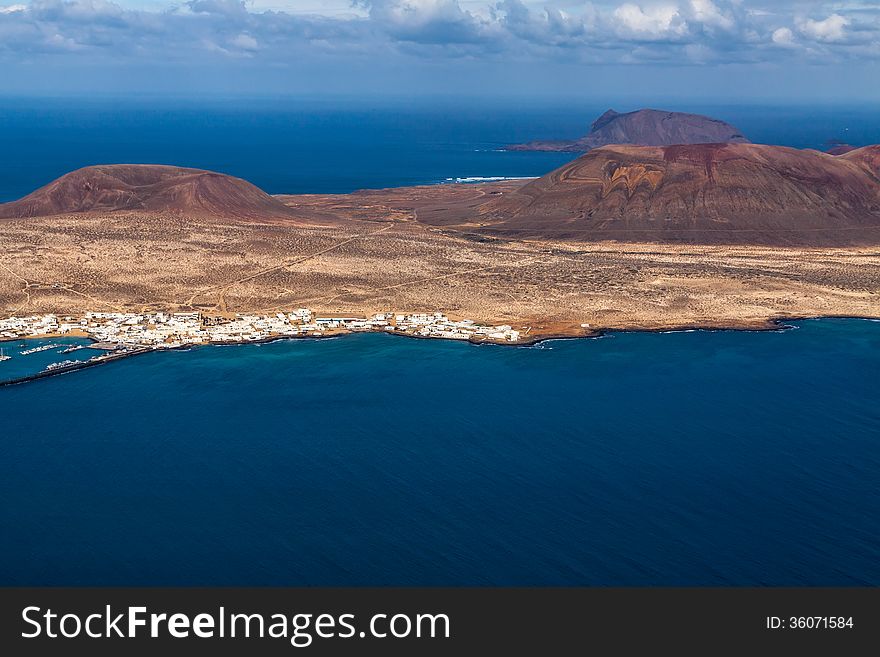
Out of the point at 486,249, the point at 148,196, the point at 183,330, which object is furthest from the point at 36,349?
the point at 148,196

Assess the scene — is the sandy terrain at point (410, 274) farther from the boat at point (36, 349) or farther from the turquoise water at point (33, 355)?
the boat at point (36, 349)

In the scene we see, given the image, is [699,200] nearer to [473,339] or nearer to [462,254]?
[462,254]

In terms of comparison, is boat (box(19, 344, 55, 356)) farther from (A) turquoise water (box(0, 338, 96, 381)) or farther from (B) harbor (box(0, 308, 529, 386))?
(A) turquoise water (box(0, 338, 96, 381))

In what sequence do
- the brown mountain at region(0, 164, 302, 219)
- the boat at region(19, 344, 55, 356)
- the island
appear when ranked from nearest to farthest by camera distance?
the boat at region(19, 344, 55, 356) → the island → the brown mountain at region(0, 164, 302, 219)

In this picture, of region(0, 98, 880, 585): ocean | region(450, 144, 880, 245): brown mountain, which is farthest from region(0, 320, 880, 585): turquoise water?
region(450, 144, 880, 245): brown mountain

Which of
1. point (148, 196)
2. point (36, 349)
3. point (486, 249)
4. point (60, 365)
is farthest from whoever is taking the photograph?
point (148, 196)

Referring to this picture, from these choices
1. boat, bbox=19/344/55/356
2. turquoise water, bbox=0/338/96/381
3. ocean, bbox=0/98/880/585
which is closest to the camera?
ocean, bbox=0/98/880/585

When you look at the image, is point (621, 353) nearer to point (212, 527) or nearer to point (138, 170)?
point (212, 527)
